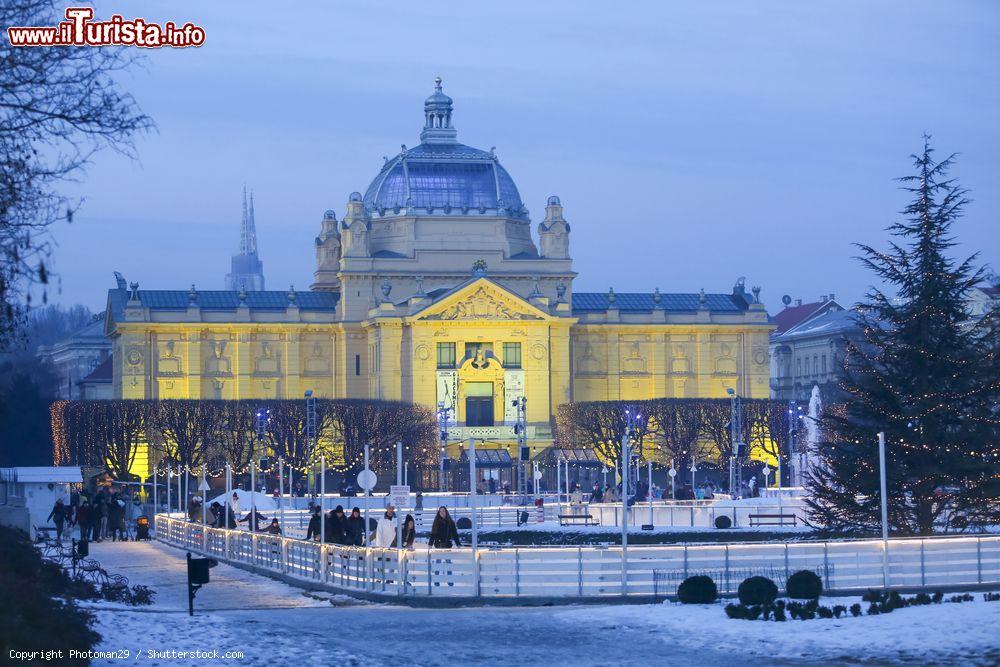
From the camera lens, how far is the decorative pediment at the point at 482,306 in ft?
461

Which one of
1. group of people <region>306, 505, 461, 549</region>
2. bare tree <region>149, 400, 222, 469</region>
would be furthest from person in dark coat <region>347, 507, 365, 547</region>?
bare tree <region>149, 400, 222, 469</region>

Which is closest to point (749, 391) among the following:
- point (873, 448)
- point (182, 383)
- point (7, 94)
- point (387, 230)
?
point (387, 230)

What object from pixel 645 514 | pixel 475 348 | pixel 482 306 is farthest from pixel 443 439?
pixel 645 514

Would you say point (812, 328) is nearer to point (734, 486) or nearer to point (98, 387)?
point (98, 387)

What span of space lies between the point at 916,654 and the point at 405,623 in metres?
9.68

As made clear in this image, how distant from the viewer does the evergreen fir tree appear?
47344mm

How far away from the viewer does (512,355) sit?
14350 centimetres

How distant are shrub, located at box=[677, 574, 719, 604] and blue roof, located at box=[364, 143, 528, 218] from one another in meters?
112

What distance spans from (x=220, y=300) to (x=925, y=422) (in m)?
109

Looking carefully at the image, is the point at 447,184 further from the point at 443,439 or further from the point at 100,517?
the point at 100,517

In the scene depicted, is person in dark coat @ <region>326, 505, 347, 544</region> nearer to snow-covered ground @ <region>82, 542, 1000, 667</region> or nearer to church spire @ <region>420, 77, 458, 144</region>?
snow-covered ground @ <region>82, 542, 1000, 667</region>

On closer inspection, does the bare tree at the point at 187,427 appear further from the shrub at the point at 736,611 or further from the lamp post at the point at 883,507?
the shrub at the point at 736,611

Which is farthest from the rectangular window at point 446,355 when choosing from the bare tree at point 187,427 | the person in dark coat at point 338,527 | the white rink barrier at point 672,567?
the white rink barrier at point 672,567

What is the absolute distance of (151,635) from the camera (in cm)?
3209
